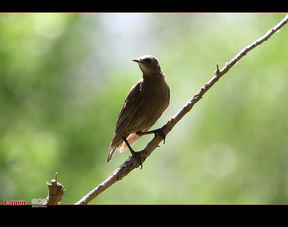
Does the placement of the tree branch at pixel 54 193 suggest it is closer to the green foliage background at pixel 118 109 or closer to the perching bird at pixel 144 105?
the perching bird at pixel 144 105

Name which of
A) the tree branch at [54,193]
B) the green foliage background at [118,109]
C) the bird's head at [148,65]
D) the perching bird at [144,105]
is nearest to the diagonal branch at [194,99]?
the tree branch at [54,193]

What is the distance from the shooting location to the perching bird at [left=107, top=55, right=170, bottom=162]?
21.5 feet

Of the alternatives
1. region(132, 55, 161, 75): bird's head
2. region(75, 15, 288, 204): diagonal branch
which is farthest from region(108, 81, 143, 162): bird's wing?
region(75, 15, 288, 204): diagonal branch

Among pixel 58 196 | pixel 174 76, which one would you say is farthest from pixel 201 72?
pixel 58 196

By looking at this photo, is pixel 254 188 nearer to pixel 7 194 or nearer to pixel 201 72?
pixel 201 72

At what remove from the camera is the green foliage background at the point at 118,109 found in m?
11.5

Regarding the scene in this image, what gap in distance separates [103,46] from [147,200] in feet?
14.4

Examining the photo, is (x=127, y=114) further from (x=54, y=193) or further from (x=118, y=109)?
(x=118, y=109)

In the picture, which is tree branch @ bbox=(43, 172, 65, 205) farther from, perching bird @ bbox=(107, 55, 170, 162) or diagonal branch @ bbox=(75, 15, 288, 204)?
perching bird @ bbox=(107, 55, 170, 162)

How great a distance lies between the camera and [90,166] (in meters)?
11.8

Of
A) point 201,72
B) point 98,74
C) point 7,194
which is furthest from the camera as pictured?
point 98,74

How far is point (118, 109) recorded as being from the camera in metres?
11.5

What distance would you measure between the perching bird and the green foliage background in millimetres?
4239

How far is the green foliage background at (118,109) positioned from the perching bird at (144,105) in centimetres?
424
